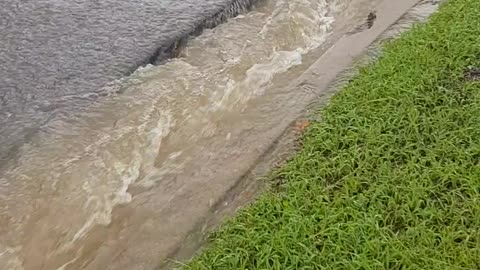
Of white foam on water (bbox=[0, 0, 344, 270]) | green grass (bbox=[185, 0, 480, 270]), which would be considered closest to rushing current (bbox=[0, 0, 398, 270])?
white foam on water (bbox=[0, 0, 344, 270])

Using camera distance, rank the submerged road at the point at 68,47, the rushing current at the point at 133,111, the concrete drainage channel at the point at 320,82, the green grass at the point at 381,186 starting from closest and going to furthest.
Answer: the green grass at the point at 381,186 < the concrete drainage channel at the point at 320,82 < the rushing current at the point at 133,111 < the submerged road at the point at 68,47

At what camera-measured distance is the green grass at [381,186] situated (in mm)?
2957

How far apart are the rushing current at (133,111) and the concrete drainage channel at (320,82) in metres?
0.07

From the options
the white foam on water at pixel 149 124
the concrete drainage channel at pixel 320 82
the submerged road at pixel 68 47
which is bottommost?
the concrete drainage channel at pixel 320 82

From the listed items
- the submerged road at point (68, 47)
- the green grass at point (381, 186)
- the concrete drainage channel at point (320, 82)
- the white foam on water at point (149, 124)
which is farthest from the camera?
the submerged road at point (68, 47)

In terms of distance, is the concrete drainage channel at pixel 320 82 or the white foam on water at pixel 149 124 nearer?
the concrete drainage channel at pixel 320 82

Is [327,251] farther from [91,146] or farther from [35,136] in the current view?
[35,136]

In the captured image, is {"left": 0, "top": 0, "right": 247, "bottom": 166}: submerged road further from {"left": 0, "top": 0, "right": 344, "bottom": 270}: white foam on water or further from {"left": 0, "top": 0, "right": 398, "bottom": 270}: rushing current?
{"left": 0, "top": 0, "right": 344, "bottom": 270}: white foam on water

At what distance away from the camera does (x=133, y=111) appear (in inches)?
169

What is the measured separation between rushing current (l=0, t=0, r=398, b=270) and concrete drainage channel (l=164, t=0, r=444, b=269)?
7 centimetres

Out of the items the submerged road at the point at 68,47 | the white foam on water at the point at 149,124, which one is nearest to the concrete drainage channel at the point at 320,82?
the white foam on water at the point at 149,124

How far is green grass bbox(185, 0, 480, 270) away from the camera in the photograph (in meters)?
2.96

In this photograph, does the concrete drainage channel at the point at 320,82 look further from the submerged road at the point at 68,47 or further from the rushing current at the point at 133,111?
the submerged road at the point at 68,47

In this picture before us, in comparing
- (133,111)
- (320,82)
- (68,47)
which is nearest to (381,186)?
(320,82)
